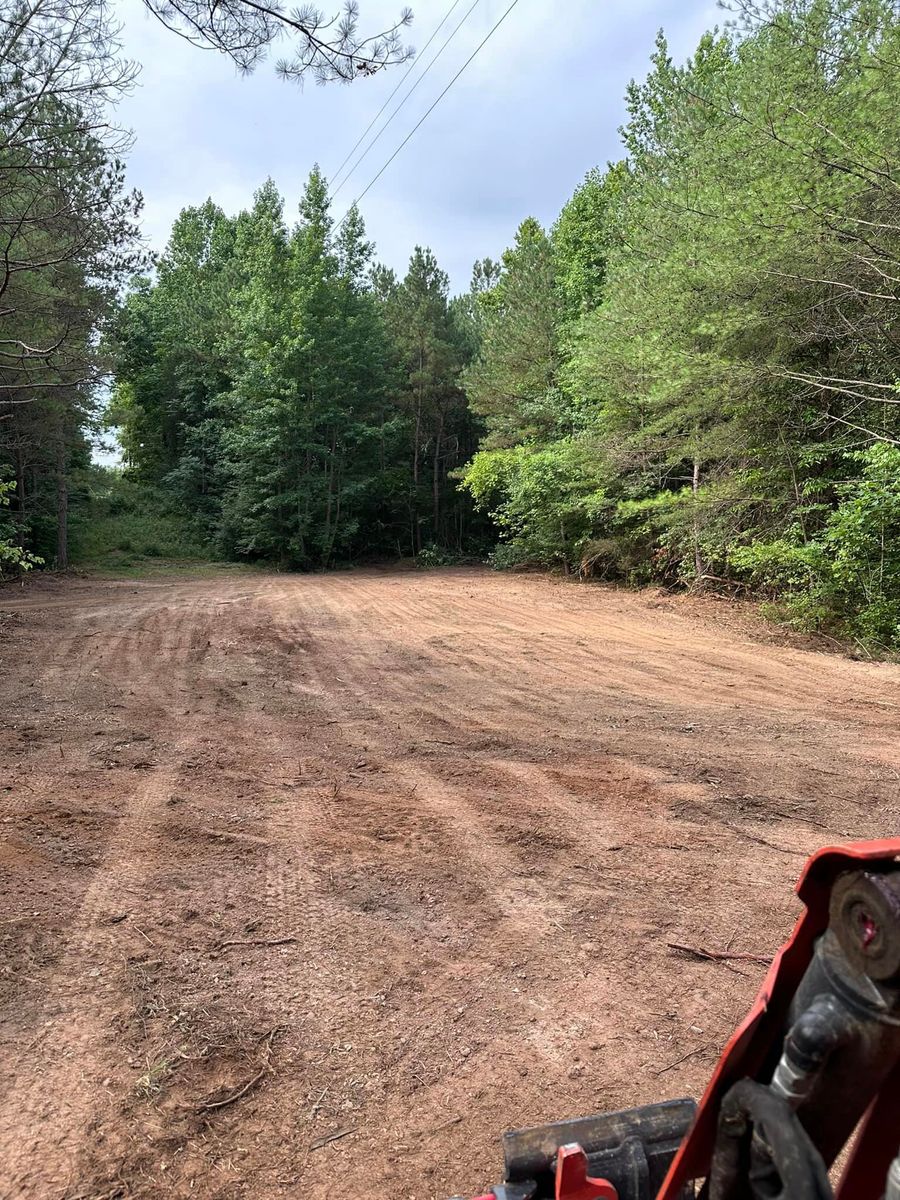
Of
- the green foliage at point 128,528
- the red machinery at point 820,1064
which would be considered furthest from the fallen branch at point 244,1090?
the green foliage at point 128,528

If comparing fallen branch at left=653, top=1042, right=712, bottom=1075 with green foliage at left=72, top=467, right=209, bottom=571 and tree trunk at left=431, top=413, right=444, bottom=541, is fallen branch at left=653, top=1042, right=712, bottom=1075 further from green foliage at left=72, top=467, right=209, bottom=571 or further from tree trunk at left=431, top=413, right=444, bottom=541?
tree trunk at left=431, top=413, right=444, bottom=541

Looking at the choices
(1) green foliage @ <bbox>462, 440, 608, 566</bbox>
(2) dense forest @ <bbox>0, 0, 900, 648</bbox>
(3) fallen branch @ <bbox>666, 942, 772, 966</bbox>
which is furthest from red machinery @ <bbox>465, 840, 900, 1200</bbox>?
(1) green foliage @ <bbox>462, 440, 608, 566</bbox>

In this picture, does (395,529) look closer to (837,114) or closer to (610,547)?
(610,547)

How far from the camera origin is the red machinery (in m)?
0.74

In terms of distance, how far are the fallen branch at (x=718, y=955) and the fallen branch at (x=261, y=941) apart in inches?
55.1

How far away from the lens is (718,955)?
102 inches

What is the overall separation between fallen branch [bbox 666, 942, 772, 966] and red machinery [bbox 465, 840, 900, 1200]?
1.83 metres

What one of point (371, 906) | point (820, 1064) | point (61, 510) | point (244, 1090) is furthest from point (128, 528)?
point (820, 1064)

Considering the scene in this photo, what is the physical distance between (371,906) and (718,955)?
132cm

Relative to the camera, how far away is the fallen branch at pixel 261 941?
2623 millimetres

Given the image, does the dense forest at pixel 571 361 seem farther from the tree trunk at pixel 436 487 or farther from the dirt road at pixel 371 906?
the dirt road at pixel 371 906

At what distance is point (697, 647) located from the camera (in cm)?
955

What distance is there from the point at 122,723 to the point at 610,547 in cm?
1356

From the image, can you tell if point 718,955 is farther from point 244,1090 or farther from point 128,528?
point 128,528
